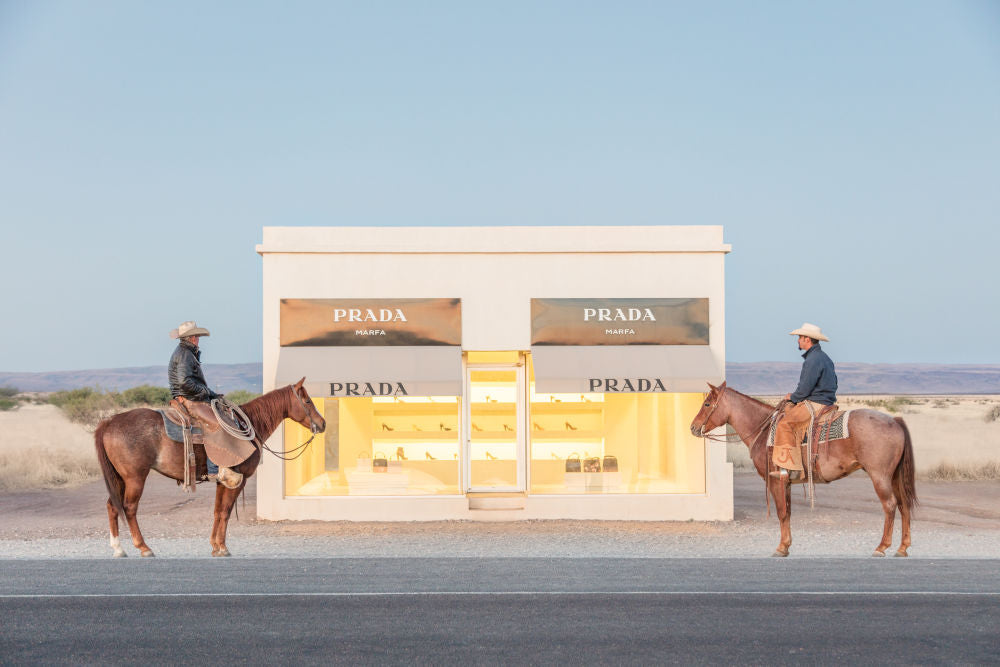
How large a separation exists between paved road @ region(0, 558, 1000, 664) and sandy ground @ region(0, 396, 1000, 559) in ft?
5.99

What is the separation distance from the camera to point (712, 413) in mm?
13266

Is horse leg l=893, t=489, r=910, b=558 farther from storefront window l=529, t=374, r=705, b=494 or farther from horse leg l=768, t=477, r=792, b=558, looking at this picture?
storefront window l=529, t=374, r=705, b=494

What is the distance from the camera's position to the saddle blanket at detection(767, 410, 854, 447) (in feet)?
39.4

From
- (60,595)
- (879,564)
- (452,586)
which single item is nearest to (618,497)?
(879,564)

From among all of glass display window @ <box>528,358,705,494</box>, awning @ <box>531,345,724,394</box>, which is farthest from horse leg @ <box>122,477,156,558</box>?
glass display window @ <box>528,358,705,494</box>

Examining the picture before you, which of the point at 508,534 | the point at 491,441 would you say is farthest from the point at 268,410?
the point at 491,441

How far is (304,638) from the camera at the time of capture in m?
7.07

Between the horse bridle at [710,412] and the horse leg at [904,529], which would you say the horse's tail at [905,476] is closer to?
the horse leg at [904,529]

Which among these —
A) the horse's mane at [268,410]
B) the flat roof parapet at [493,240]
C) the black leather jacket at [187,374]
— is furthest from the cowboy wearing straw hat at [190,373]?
the flat roof parapet at [493,240]

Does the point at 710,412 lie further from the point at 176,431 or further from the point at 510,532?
the point at 176,431

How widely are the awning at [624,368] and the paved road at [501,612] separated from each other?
17.5ft

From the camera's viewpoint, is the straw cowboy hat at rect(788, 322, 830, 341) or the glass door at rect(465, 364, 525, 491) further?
the glass door at rect(465, 364, 525, 491)

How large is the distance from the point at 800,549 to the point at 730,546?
3.02ft

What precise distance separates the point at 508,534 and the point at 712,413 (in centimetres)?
363
